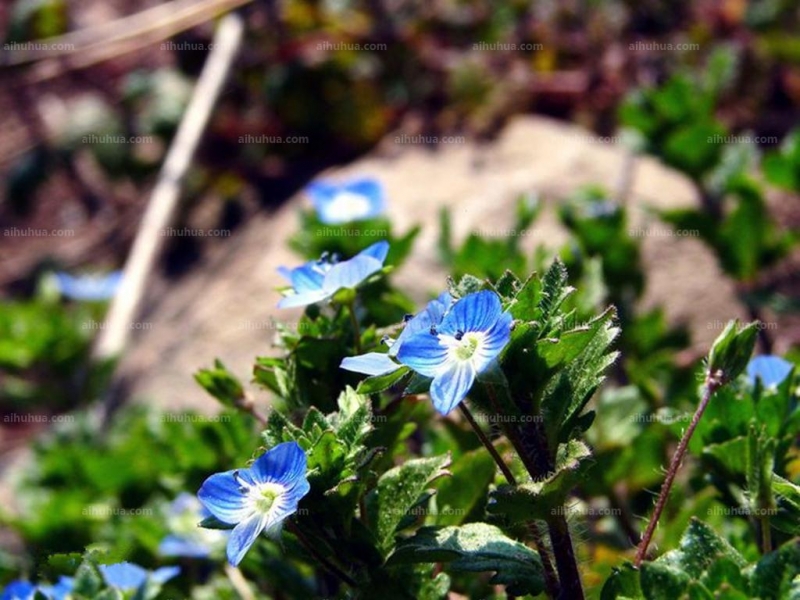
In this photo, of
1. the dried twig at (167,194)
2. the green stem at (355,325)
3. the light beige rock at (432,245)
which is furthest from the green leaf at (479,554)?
the dried twig at (167,194)

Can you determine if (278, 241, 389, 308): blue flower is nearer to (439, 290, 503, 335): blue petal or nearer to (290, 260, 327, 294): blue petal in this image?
(290, 260, 327, 294): blue petal

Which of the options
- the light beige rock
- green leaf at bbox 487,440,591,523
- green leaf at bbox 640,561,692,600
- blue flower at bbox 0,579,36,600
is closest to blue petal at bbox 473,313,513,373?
green leaf at bbox 487,440,591,523

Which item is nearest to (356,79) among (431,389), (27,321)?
(27,321)

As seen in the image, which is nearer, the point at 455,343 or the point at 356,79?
the point at 455,343

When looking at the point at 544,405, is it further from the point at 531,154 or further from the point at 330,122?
the point at 330,122

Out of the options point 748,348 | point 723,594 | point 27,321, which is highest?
point 748,348

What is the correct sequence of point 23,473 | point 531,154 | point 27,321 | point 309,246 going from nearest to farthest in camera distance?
point 309,246
point 23,473
point 27,321
point 531,154

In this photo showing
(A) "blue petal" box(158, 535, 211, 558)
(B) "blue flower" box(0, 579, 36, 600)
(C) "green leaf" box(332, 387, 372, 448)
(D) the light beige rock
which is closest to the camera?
(C) "green leaf" box(332, 387, 372, 448)
